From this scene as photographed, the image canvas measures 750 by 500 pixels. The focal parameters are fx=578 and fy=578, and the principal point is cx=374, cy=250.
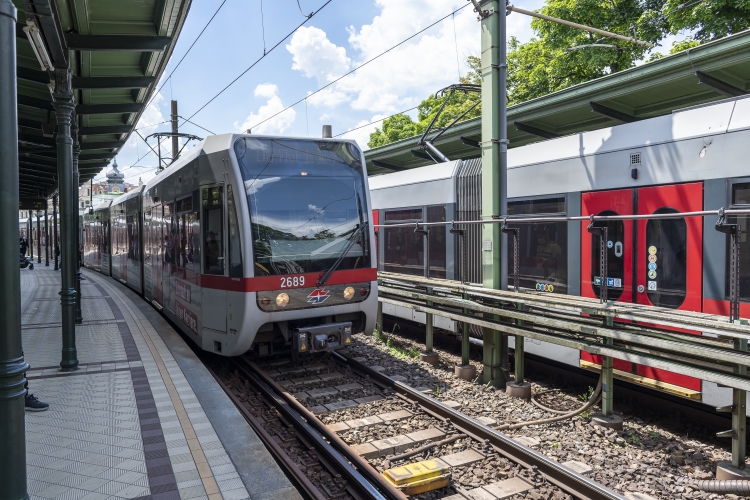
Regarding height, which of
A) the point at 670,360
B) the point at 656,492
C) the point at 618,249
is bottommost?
the point at 656,492

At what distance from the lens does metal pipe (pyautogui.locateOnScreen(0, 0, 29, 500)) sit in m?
2.96

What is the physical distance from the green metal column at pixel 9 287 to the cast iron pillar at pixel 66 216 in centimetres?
524

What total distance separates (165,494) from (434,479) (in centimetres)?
213

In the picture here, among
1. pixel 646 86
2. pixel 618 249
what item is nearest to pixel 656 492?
pixel 618 249

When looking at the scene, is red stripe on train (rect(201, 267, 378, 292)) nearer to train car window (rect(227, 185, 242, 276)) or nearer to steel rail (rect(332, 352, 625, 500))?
train car window (rect(227, 185, 242, 276))

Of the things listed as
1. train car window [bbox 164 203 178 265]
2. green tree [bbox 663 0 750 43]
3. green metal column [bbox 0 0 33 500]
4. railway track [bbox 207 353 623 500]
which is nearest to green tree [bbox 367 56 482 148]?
green tree [bbox 663 0 750 43]

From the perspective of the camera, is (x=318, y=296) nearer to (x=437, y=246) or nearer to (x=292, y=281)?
(x=292, y=281)

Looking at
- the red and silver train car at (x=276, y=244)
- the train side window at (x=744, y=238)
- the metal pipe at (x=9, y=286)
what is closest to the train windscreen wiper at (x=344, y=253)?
the red and silver train car at (x=276, y=244)

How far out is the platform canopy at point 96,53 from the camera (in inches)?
296

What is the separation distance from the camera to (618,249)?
735cm

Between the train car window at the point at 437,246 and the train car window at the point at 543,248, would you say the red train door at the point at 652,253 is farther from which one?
the train car window at the point at 437,246

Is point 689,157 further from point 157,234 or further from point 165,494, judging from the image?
point 157,234

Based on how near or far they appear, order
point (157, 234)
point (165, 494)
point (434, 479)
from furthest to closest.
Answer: point (157, 234), point (434, 479), point (165, 494)

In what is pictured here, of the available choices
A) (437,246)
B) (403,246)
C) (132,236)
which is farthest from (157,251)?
(437,246)
